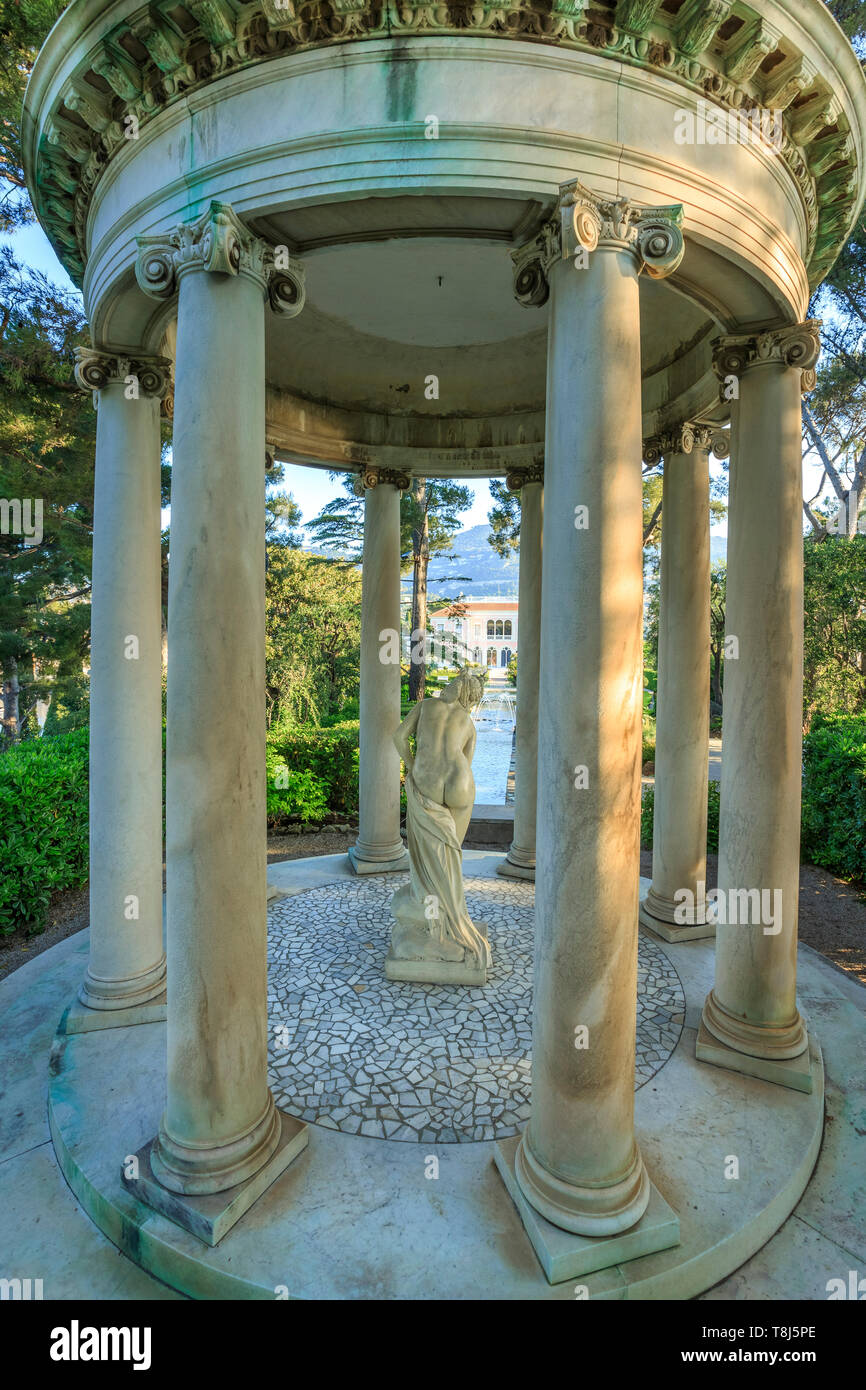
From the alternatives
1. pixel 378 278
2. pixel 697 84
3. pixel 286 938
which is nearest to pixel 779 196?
pixel 697 84

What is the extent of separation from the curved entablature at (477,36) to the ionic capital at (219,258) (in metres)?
1.11

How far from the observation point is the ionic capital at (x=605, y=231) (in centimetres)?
436

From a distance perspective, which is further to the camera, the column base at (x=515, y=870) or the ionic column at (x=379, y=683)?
the ionic column at (x=379, y=683)

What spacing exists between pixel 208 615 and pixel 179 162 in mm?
3570

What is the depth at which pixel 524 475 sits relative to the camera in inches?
468

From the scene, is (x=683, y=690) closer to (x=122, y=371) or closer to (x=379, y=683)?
(x=379, y=683)

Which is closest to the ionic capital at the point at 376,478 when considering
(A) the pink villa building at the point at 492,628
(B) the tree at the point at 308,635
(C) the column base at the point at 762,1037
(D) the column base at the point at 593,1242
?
(C) the column base at the point at 762,1037

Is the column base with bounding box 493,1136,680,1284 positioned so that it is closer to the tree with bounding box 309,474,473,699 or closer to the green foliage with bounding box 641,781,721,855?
the green foliage with bounding box 641,781,721,855

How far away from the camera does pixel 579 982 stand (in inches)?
178

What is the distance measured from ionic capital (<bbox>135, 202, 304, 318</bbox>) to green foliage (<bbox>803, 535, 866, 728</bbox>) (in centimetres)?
1984

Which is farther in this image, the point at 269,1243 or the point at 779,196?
the point at 779,196

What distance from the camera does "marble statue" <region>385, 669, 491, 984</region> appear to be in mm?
8102

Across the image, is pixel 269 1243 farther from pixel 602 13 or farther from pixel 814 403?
pixel 814 403

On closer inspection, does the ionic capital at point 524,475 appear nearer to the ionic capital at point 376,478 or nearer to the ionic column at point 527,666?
the ionic column at point 527,666
